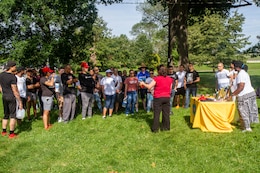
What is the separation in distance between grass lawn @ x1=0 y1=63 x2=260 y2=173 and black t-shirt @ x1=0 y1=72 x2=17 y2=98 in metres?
1.25

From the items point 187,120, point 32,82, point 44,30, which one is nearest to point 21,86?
point 32,82

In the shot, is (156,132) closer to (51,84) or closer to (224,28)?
(51,84)

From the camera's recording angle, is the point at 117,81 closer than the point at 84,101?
No

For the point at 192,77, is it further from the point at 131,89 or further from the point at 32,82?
the point at 32,82

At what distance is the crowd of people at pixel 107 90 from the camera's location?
752 cm

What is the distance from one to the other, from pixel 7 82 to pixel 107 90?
3353mm

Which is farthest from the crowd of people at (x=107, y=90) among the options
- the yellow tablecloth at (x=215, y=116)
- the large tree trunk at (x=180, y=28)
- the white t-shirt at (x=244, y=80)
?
the large tree trunk at (x=180, y=28)

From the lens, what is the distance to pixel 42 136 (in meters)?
7.87

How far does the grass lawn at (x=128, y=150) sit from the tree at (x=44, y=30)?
453 inches

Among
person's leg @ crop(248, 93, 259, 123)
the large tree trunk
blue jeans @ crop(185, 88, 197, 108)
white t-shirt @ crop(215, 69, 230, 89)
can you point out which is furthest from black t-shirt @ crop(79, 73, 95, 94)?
the large tree trunk

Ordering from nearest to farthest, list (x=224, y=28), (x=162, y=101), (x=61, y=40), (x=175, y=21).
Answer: (x=162, y=101), (x=175, y=21), (x=61, y=40), (x=224, y=28)

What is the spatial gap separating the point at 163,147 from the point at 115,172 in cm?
164

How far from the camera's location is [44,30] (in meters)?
20.5

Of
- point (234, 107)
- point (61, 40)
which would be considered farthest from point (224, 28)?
point (234, 107)
